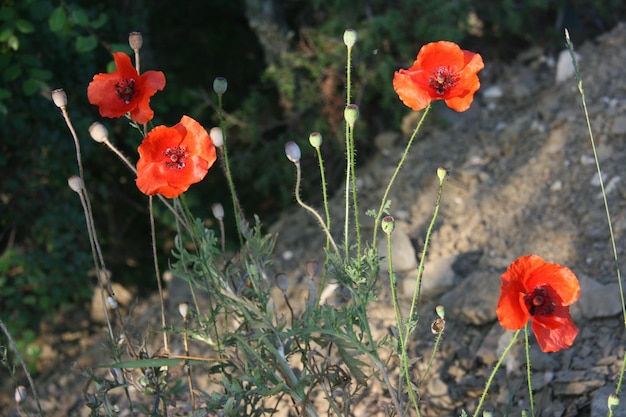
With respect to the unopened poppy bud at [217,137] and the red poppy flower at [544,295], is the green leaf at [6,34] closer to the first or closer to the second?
the unopened poppy bud at [217,137]

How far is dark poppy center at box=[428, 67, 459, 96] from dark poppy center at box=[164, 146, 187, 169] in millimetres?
510

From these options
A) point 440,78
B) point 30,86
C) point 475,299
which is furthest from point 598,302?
point 30,86

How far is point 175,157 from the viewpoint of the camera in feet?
5.86

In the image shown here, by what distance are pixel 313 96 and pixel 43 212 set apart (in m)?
1.27

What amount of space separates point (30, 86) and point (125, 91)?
1533 millimetres

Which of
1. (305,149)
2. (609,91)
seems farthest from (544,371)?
(305,149)

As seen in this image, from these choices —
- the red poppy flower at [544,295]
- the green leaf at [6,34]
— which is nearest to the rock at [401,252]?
the red poppy flower at [544,295]

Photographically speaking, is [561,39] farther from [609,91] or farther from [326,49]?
[326,49]

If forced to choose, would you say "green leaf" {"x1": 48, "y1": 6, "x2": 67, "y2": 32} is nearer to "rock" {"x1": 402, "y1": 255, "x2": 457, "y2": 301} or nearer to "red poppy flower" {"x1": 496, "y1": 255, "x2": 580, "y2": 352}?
"rock" {"x1": 402, "y1": 255, "x2": 457, "y2": 301}

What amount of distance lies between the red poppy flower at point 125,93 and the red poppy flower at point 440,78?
0.50m

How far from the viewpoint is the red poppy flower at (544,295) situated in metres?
1.70

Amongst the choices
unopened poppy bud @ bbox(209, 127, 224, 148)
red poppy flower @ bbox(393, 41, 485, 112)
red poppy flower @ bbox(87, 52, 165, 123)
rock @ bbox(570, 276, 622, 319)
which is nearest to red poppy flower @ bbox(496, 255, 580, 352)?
red poppy flower @ bbox(393, 41, 485, 112)

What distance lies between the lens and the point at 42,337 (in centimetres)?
416

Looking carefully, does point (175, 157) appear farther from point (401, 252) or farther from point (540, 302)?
point (401, 252)
